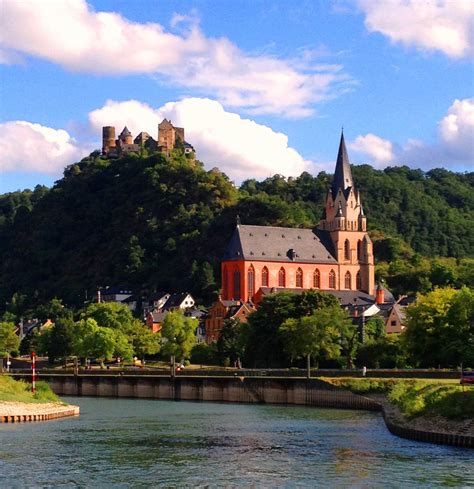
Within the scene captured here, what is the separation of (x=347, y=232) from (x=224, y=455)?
126 meters

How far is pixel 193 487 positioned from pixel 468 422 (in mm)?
15564

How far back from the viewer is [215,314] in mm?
148125

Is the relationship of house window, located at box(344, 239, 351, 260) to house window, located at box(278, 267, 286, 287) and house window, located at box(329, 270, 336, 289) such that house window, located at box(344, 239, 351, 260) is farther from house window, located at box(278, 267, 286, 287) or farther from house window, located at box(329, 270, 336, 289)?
house window, located at box(278, 267, 286, 287)

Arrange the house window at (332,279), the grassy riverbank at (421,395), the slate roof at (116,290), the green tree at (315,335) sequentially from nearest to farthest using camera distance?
the grassy riverbank at (421,395) → the green tree at (315,335) → the house window at (332,279) → the slate roof at (116,290)

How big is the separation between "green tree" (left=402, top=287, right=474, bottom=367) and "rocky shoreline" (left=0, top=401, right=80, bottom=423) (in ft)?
86.7

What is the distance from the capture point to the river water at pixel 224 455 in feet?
129

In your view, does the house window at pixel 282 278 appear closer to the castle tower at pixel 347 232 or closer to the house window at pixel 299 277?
the house window at pixel 299 277

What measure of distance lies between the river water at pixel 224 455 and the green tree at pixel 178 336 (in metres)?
51.4

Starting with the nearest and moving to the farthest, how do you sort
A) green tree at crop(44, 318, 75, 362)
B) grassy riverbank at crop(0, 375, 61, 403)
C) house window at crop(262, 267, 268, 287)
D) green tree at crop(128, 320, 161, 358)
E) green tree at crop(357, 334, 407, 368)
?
grassy riverbank at crop(0, 375, 61, 403) < green tree at crop(357, 334, 407, 368) < green tree at crop(128, 320, 161, 358) < green tree at crop(44, 318, 75, 362) < house window at crop(262, 267, 268, 287)

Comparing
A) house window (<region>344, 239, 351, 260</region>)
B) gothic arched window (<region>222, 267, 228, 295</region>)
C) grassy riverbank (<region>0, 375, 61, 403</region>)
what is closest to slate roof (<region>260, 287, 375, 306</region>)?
gothic arched window (<region>222, 267, 228, 295</region>)

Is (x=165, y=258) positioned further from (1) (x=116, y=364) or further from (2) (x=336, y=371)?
(2) (x=336, y=371)

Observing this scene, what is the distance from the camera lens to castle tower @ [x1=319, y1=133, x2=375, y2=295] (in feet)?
552

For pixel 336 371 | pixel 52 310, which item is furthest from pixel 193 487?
pixel 52 310

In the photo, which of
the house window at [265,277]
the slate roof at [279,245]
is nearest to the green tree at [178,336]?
the house window at [265,277]
